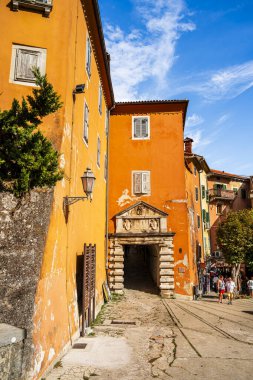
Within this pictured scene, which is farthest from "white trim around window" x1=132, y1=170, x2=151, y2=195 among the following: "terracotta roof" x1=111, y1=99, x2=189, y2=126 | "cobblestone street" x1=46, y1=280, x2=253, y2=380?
"cobblestone street" x1=46, y1=280, x2=253, y2=380

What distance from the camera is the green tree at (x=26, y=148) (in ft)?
20.1

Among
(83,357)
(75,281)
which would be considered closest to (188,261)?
(75,281)

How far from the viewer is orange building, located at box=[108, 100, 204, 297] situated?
55.2ft

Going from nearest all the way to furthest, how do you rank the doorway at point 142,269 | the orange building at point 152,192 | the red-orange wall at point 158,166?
the orange building at point 152,192 < the red-orange wall at point 158,166 < the doorway at point 142,269

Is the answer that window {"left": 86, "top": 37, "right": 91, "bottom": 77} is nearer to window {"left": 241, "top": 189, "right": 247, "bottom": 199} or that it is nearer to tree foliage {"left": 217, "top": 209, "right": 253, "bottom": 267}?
tree foliage {"left": 217, "top": 209, "right": 253, "bottom": 267}

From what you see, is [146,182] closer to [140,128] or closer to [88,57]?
[140,128]

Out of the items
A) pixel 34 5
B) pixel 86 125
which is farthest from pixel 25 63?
pixel 86 125

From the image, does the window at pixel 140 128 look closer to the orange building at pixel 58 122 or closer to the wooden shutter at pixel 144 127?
the wooden shutter at pixel 144 127

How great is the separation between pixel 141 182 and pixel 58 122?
33.8 feet

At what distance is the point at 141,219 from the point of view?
17219mm

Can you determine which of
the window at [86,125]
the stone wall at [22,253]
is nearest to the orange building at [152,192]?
the window at [86,125]

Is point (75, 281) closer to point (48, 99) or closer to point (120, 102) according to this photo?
point (48, 99)

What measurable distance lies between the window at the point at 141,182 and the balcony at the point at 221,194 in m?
21.2

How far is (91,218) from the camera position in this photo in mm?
12156
